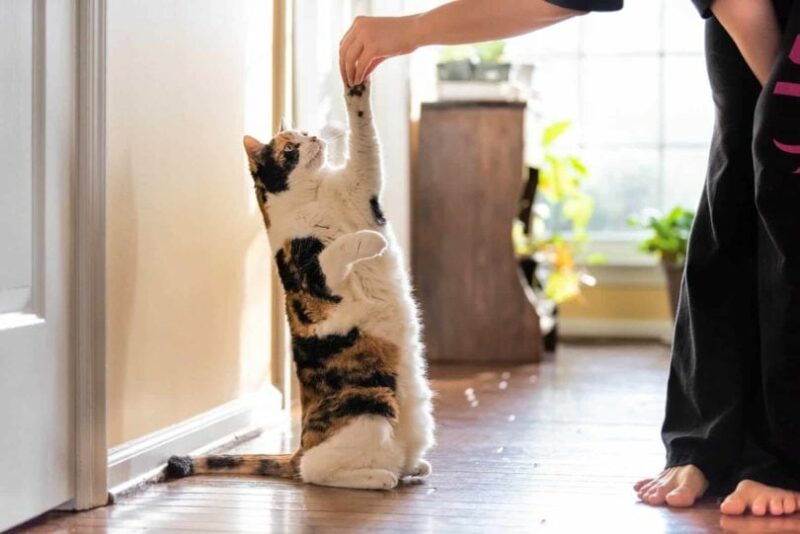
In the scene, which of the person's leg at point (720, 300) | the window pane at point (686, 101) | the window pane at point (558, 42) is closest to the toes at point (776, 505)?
the person's leg at point (720, 300)

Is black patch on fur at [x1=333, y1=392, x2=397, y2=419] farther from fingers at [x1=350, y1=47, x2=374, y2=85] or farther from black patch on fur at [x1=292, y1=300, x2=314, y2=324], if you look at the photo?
fingers at [x1=350, y1=47, x2=374, y2=85]

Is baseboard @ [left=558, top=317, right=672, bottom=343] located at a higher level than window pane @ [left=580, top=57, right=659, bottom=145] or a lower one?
lower

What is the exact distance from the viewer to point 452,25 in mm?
1681

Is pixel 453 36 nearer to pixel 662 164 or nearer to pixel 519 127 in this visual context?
pixel 519 127

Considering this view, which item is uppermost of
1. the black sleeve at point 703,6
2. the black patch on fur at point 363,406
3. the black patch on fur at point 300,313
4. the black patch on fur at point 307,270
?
the black sleeve at point 703,6

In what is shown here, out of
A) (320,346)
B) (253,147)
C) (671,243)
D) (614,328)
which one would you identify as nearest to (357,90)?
(253,147)

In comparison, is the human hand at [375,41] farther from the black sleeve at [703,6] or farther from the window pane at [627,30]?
the window pane at [627,30]

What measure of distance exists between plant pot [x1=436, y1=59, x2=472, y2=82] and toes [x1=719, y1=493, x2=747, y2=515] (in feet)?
8.44

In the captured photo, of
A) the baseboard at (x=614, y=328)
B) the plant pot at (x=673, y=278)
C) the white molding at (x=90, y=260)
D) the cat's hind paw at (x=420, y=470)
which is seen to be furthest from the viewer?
the baseboard at (x=614, y=328)

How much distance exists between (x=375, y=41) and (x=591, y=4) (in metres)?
0.35

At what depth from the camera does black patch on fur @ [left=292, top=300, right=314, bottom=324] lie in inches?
73.9

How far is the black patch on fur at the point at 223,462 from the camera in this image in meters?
1.97

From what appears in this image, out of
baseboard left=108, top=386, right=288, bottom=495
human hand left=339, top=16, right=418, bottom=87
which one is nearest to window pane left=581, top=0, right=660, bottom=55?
baseboard left=108, top=386, right=288, bottom=495

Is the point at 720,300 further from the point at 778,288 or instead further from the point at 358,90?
the point at 358,90
